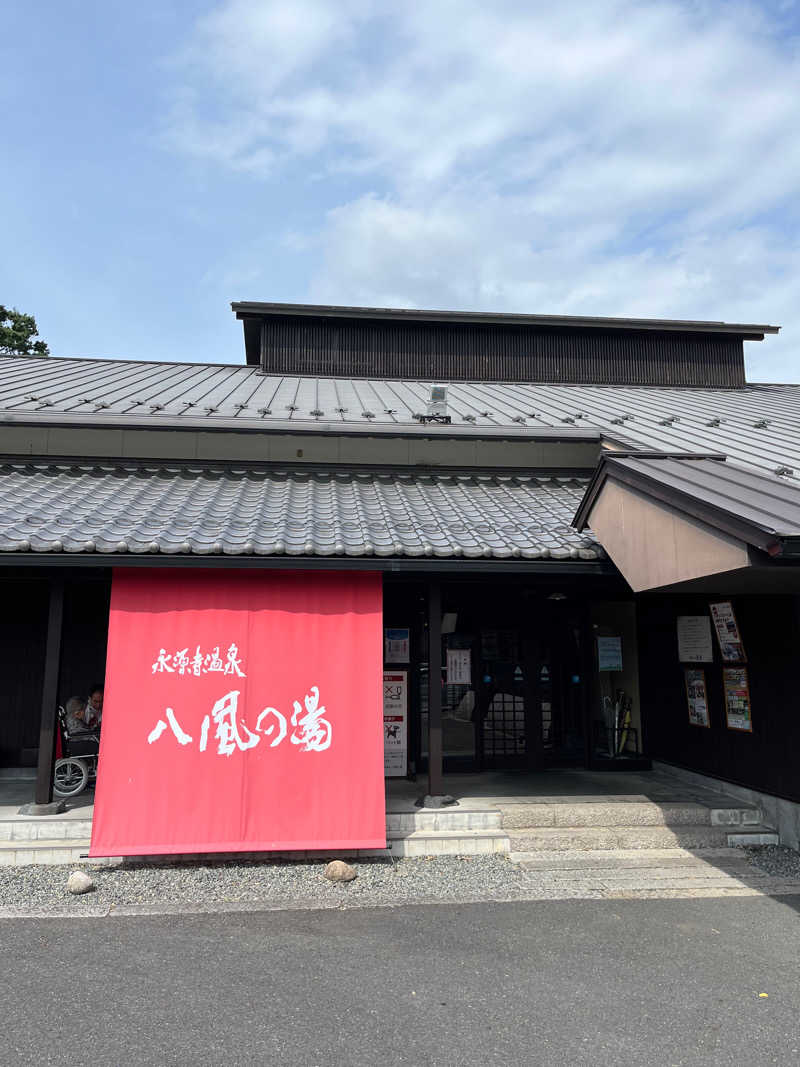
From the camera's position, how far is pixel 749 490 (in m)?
6.02

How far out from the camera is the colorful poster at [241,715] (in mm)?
6336

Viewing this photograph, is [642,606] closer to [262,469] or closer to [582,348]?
[262,469]

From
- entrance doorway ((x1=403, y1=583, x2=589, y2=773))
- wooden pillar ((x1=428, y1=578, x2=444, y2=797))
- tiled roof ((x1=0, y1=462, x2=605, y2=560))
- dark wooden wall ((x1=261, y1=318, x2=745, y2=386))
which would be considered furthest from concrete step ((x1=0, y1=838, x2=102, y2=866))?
dark wooden wall ((x1=261, y1=318, x2=745, y2=386))

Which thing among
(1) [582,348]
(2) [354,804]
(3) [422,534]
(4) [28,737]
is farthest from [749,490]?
(1) [582,348]

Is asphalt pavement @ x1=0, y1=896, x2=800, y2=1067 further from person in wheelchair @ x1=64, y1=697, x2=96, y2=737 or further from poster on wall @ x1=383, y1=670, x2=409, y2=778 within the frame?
poster on wall @ x1=383, y1=670, x2=409, y2=778

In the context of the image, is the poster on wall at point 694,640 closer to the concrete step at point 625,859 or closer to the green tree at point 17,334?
the concrete step at point 625,859

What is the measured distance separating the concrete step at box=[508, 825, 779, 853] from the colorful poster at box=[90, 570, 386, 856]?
1.60 meters

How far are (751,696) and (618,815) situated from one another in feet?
6.30

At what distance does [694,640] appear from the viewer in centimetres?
858

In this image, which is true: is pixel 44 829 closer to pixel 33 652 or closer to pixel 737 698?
pixel 33 652

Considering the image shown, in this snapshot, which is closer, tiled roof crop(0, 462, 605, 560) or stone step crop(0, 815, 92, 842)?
stone step crop(0, 815, 92, 842)

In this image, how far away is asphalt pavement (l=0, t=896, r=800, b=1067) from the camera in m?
3.56

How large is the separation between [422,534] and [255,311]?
1039 centimetres

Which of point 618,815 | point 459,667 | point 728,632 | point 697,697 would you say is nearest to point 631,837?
point 618,815
